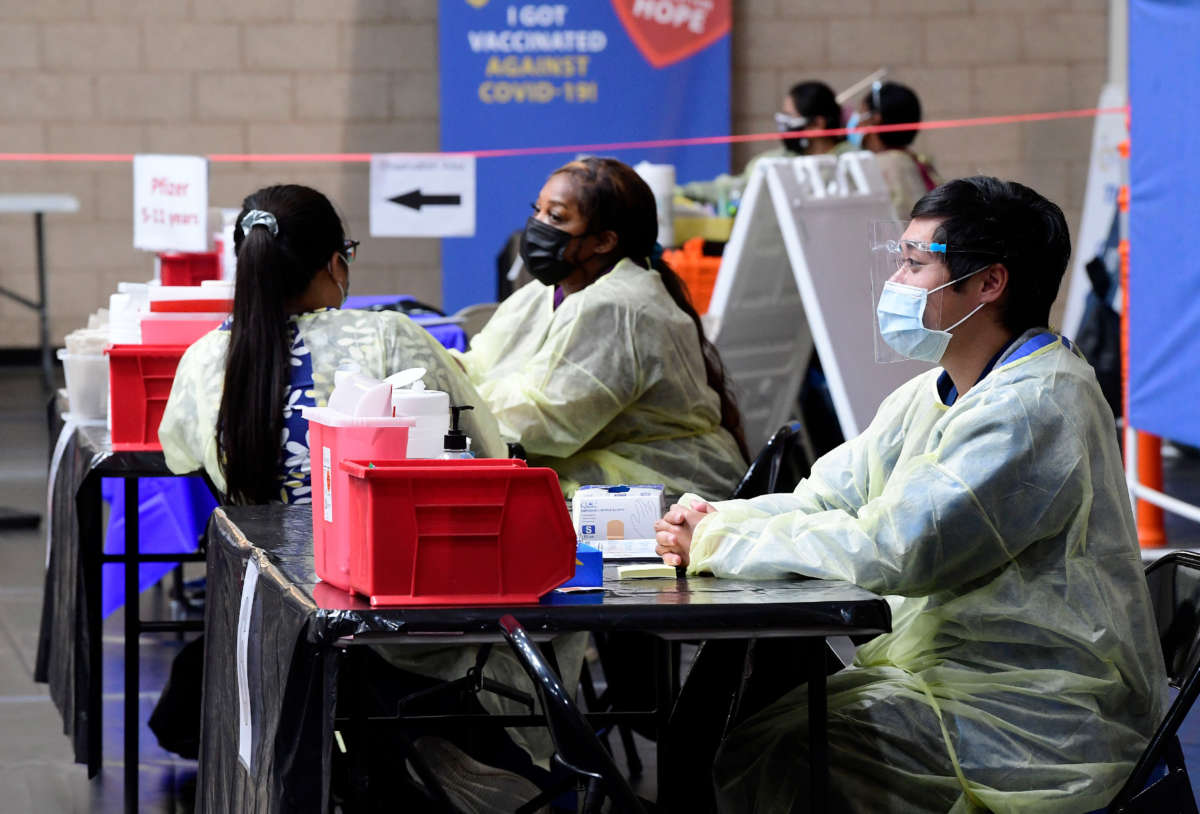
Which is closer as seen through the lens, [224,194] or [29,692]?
[29,692]

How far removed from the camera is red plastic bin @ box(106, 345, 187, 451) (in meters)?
2.88

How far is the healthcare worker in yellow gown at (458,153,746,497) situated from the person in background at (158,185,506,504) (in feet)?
1.60

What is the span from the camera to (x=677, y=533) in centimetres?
196

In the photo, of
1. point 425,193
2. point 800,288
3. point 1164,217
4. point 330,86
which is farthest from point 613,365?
point 330,86

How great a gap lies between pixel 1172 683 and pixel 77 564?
6.46ft

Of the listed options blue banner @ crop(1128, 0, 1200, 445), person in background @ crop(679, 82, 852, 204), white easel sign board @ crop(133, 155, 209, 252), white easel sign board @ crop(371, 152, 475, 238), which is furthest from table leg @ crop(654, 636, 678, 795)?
person in background @ crop(679, 82, 852, 204)

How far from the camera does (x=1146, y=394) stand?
4.58 metres

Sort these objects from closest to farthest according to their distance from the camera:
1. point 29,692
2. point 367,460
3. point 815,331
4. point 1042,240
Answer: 1. point 367,460
2. point 1042,240
3. point 29,692
4. point 815,331

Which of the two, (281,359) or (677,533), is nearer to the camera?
(677,533)

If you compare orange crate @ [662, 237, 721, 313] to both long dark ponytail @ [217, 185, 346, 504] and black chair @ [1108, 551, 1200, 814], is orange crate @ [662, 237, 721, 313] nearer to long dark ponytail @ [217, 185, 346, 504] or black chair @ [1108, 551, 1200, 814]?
long dark ponytail @ [217, 185, 346, 504]

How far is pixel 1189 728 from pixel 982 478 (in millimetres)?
1944

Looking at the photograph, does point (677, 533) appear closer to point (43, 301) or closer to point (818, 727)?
point (818, 727)

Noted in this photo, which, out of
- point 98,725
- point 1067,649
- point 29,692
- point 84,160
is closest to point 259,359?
point 98,725

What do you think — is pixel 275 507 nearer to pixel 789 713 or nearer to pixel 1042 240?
pixel 789 713
